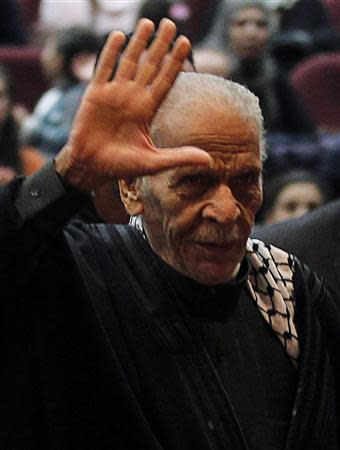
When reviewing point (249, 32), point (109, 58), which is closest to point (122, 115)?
point (109, 58)

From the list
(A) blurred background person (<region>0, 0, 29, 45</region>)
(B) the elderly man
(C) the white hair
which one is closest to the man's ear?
(B) the elderly man

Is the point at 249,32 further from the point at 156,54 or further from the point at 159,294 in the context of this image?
the point at 156,54

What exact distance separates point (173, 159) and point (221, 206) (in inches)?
9.1

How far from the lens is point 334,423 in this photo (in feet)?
7.85

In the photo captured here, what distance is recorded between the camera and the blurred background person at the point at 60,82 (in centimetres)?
584

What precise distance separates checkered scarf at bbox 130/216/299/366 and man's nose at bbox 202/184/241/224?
0.20 metres

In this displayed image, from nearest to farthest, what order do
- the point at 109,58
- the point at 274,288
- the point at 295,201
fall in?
the point at 109,58 < the point at 274,288 < the point at 295,201

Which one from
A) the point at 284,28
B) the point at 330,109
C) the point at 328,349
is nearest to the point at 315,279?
the point at 328,349

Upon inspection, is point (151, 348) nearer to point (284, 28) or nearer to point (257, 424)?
point (257, 424)

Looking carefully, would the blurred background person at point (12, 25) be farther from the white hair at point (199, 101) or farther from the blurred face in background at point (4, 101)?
the white hair at point (199, 101)

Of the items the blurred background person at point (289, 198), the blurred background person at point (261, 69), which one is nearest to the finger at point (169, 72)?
the blurred background person at point (289, 198)

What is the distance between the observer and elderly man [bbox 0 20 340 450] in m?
1.96

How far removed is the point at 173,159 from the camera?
6.48 ft

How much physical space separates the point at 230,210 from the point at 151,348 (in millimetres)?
257
